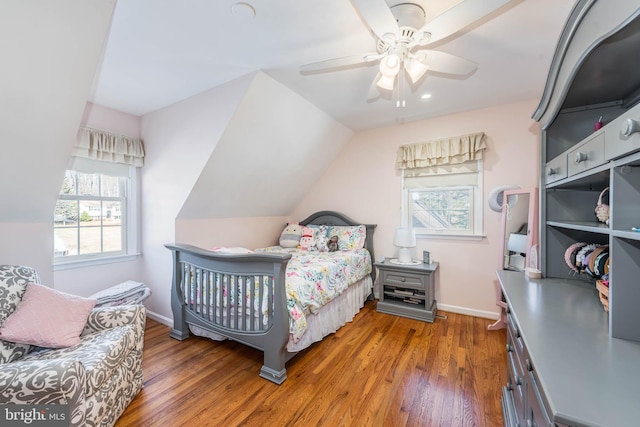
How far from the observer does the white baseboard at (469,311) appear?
3074mm

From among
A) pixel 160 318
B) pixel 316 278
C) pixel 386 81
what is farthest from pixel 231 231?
pixel 386 81

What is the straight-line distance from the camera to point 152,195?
3.16 m

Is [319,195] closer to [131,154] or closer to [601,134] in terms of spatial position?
[131,154]

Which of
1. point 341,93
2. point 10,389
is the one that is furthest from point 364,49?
point 10,389

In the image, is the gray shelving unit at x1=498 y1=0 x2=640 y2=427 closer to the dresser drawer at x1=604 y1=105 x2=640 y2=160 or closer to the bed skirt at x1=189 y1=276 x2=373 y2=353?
the dresser drawer at x1=604 y1=105 x2=640 y2=160

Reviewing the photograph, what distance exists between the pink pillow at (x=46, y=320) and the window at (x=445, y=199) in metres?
3.41

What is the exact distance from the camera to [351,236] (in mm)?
3703

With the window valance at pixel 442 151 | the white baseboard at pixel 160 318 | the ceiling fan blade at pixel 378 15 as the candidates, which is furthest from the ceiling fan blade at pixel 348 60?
the white baseboard at pixel 160 318

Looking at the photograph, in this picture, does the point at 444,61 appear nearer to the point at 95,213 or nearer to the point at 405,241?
the point at 405,241

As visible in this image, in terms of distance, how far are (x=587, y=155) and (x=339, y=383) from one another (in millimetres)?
2030

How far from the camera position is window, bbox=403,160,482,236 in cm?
318

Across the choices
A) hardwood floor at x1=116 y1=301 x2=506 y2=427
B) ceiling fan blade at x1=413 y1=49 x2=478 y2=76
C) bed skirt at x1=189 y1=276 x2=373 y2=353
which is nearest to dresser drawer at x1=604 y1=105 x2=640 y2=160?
ceiling fan blade at x1=413 y1=49 x2=478 y2=76

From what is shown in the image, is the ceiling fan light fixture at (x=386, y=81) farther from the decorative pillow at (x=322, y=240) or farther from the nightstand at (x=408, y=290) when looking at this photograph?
the decorative pillow at (x=322, y=240)

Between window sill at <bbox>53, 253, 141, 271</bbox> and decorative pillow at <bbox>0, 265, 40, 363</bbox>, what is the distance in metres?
1.08
